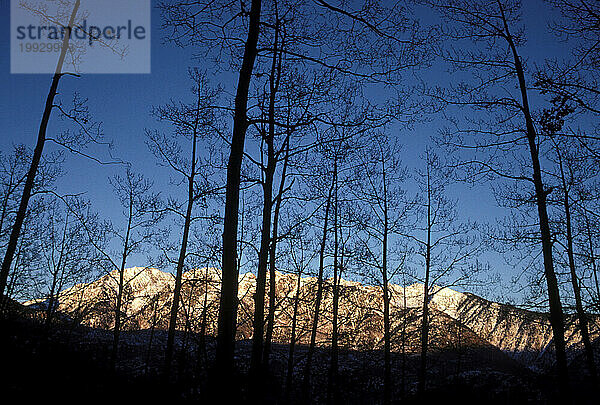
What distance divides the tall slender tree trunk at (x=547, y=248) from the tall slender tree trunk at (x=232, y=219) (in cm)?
681

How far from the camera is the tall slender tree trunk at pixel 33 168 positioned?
343 inches

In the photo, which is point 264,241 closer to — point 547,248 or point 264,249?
point 264,249

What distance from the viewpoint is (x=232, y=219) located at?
535cm

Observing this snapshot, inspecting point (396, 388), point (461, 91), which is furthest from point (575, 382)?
point (461, 91)

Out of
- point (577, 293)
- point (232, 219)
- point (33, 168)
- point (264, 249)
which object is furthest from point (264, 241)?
point (577, 293)

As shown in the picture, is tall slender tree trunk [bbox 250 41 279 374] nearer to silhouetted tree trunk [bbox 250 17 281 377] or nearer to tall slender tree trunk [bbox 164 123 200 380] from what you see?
silhouetted tree trunk [bbox 250 17 281 377]

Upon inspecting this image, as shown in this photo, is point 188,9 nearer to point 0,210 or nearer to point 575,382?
point 0,210

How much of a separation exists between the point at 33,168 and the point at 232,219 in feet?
21.3

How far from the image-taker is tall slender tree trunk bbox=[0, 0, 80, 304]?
8.72m

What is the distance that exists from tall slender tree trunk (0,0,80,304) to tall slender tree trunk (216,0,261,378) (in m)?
6.03

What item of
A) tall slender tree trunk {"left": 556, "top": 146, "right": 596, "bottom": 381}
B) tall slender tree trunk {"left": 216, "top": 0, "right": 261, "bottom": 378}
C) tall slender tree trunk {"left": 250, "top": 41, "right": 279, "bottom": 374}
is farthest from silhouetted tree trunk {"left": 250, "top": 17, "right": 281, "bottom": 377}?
tall slender tree trunk {"left": 556, "top": 146, "right": 596, "bottom": 381}

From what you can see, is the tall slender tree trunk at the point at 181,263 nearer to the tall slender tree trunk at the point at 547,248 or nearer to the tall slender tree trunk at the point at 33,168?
the tall slender tree trunk at the point at 33,168

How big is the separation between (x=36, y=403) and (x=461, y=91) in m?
11.1

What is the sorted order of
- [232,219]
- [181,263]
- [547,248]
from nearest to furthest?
1. [232,219]
2. [547,248]
3. [181,263]
